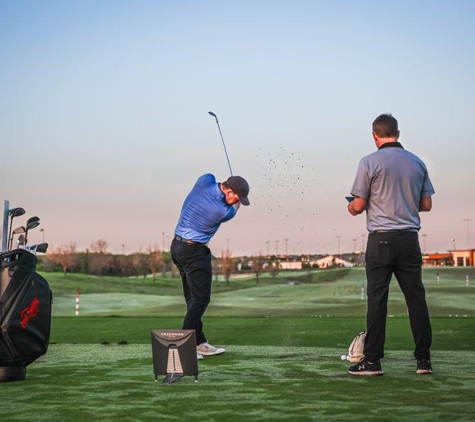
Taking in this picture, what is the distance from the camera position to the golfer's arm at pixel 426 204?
8.34m

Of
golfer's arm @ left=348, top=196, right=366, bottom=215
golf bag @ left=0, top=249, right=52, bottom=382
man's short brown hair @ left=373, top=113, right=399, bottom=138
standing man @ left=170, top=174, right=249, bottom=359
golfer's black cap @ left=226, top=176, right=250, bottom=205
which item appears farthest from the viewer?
standing man @ left=170, top=174, right=249, bottom=359

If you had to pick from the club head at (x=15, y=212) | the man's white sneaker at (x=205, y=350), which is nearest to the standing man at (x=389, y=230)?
the man's white sneaker at (x=205, y=350)

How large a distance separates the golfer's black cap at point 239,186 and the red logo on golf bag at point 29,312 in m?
2.68

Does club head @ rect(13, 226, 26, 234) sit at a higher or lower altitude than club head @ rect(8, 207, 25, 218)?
lower

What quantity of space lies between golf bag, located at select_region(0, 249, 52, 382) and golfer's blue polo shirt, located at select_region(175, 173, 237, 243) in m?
2.32

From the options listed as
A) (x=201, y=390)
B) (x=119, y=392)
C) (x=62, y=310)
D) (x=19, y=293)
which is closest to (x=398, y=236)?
(x=201, y=390)

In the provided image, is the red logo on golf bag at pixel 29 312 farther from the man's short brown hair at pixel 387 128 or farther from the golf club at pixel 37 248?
the man's short brown hair at pixel 387 128

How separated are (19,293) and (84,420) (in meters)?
2.64

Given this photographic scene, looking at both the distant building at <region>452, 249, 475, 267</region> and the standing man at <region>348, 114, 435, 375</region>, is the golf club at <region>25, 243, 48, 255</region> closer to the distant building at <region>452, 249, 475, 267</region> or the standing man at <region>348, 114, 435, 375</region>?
the standing man at <region>348, 114, 435, 375</region>

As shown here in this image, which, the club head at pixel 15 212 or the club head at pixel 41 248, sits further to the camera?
the club head at pixel 15 212

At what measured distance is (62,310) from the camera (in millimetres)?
49219

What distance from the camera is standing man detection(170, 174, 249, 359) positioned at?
10.2 meters

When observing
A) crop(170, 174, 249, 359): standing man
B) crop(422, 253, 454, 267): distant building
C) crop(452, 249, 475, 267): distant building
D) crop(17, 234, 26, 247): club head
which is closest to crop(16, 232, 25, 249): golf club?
crop(17, 234, 26, 247): club head

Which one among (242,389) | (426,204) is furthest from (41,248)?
(426,204)
